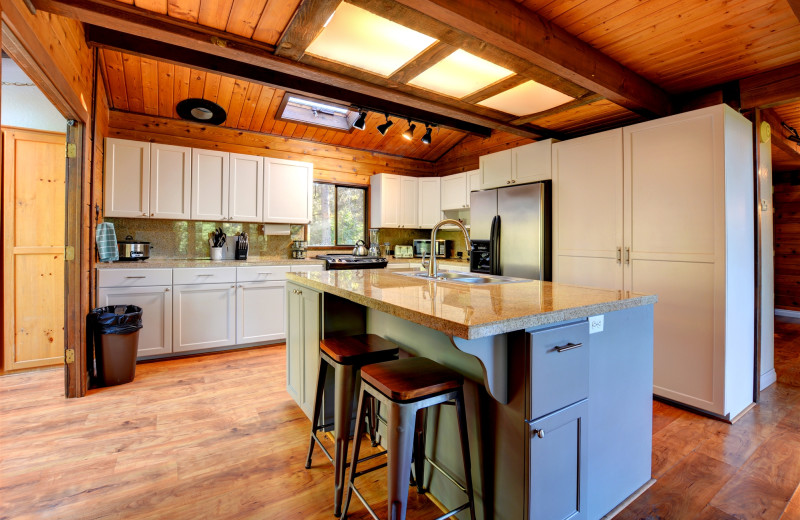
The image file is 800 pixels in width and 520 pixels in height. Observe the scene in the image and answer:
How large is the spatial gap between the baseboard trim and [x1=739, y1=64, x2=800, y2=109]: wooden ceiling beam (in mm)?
2082

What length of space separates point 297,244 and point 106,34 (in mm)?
2654

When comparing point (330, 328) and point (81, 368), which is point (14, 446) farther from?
point (330, 328)

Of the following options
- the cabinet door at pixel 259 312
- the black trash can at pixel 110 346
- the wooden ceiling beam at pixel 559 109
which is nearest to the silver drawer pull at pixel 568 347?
the wooden ceiling beam at pixel 559 109

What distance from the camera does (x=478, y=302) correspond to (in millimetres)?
1536

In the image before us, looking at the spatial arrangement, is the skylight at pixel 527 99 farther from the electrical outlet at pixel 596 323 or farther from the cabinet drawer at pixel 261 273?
the cabinet drawer at pixel 261 273

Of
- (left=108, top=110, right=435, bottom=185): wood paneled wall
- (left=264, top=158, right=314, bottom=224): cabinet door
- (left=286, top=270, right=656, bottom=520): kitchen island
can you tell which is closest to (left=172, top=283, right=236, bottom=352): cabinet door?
(left=264, top=158, right=314, bottom=224): cabinet door

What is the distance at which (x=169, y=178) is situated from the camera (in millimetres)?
3912

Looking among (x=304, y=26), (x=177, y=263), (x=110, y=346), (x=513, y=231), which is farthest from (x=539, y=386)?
(x=177, y=263)

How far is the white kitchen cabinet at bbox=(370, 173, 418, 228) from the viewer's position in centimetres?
535

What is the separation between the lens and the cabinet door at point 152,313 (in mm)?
3486

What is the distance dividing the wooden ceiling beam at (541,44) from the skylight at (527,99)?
13.7 inches

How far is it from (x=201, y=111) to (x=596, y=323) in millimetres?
4317

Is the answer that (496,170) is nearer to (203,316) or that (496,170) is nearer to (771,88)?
(771,88)

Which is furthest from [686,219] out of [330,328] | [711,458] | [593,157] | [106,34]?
[106,34]
